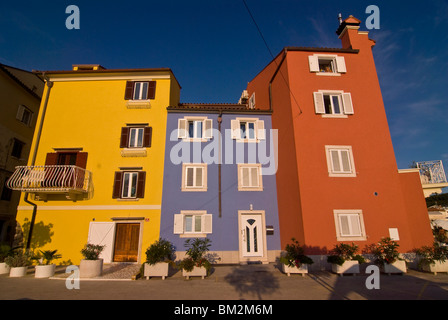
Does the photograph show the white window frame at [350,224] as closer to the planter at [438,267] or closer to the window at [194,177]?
the planter at [438,267]

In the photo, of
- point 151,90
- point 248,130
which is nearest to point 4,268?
point 151,90

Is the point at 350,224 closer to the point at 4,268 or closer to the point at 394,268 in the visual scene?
the point at 394,268

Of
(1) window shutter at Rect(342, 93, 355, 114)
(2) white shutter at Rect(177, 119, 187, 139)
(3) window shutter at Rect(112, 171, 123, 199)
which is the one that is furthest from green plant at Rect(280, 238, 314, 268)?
(3) window shutter at Rect(112, 171, 123, 199)

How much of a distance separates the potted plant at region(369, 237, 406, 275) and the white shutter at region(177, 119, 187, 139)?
12.2 m

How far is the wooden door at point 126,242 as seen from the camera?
1295 cm

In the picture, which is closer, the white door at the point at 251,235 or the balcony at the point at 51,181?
the balcony at the point at 51,181

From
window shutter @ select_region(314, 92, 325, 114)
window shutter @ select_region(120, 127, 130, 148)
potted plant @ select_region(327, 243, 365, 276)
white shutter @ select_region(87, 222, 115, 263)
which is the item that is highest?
window shutter @ select_region(314, 92, 325, 114)

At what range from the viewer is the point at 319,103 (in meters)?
13.2

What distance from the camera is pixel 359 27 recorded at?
15.0 metres

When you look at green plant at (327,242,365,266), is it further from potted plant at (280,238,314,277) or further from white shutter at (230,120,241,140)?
white shutter at (230,120,241,140)

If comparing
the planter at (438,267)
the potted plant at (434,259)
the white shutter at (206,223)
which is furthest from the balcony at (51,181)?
the planter at (438,267)

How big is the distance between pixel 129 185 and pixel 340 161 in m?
12.4

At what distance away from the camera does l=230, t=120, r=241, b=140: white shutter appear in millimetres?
15000
